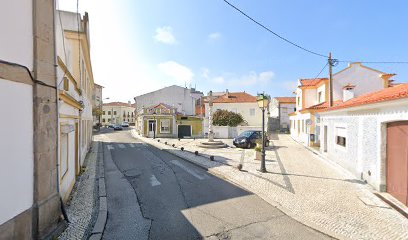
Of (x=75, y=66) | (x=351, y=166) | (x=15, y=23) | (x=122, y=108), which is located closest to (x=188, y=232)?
(x=15, y=23)

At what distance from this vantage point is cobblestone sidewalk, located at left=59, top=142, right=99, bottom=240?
4.36 metres

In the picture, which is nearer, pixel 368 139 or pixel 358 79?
pixel 368 139

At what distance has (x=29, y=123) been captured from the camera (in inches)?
147

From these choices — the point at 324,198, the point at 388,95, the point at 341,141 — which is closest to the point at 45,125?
the point at 324,198

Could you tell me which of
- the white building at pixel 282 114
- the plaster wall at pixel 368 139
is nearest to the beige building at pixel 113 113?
the white building at pixel 282 114

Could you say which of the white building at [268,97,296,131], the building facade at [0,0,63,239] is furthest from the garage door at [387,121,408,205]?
the white building at [268,97,296,131]

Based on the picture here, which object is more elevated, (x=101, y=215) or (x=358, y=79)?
(x=358, y=79)

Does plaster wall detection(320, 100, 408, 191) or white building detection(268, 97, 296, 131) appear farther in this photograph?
white building detection(268, 97, 296, 131)

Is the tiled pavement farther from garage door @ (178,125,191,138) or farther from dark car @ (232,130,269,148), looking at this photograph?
garage door @ (178,125,191,138)

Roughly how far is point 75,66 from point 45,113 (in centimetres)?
656

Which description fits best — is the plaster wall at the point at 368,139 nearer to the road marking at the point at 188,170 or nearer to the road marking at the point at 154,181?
the road marking at the point at 188,170

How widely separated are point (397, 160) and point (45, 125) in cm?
889

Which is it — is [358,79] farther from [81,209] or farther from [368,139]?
[81,209]

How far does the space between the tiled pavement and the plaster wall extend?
0.46 metres
